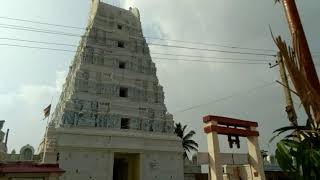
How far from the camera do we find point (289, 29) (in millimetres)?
4402

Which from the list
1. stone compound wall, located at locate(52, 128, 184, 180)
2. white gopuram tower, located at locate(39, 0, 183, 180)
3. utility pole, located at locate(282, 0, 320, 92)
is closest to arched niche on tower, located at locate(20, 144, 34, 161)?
white gopuram tower, located at locate(39, 0, 183, 180)

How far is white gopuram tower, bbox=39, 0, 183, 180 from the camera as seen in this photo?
24703mm

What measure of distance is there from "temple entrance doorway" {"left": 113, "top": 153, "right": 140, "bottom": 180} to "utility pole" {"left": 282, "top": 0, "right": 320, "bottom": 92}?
23.9 metres

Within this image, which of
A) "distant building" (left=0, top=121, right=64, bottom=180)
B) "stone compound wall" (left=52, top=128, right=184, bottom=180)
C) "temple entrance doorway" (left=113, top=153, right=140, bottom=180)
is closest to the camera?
"distant building" (left=0, top=121, right=64, bottom=180)

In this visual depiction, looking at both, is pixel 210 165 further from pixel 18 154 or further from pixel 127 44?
pixel 127 44

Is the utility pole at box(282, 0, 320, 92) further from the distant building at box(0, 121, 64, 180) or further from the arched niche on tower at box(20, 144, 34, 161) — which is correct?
the arched niche on tower at box(20, 144, 34, 161)

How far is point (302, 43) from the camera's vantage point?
408 cm

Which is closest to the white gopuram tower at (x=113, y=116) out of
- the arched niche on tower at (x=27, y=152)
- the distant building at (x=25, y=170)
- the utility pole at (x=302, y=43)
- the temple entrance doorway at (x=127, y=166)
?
the temple entrance doorway at (x=127, y=166)

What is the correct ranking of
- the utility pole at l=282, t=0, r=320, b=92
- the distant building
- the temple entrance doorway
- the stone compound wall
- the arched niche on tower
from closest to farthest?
the utility pole at l=282, t=0, r=320, b=92, the distant building, the stone compound wall, the arched niche on tower, the temple entrance doorway

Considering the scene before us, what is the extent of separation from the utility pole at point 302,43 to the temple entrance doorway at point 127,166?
23.9m

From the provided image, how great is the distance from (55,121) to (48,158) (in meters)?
6.10

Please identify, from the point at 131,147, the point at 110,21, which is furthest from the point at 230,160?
the point at 110,21

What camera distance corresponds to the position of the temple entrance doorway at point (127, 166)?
89.9 ft

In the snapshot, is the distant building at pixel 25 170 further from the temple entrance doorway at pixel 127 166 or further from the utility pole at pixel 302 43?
the utility pole at pixel 302 43
